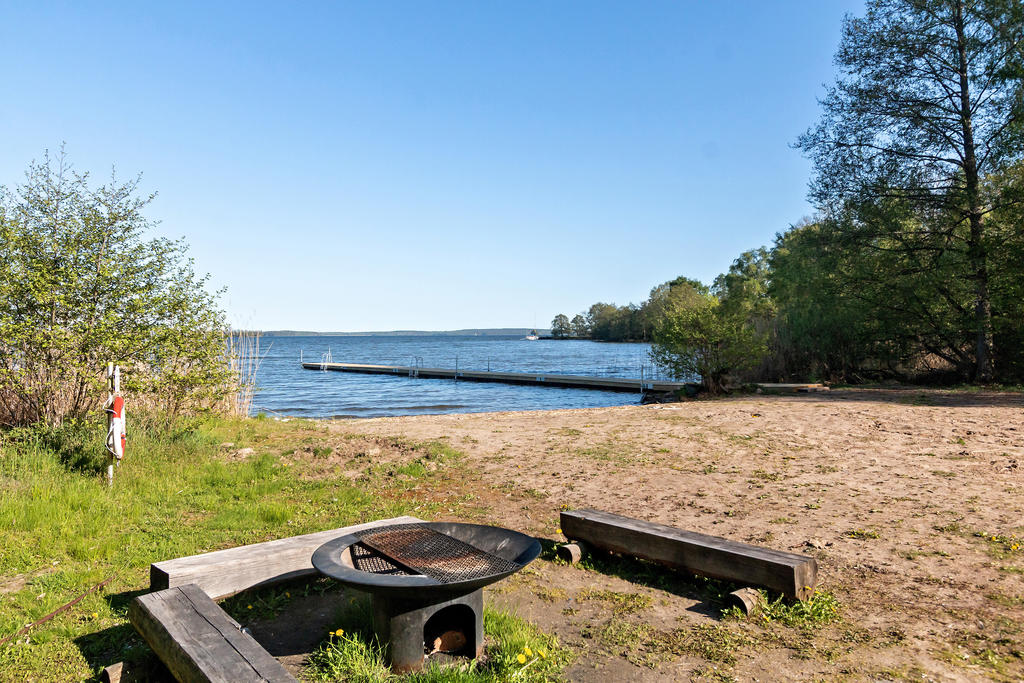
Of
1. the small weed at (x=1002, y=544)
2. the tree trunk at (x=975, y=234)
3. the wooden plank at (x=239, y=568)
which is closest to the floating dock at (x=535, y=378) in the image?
the tree trunk at (x=975, y=234)

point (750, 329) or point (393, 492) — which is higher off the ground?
point (750, 329)

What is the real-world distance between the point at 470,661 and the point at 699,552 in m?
1.84

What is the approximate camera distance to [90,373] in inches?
323

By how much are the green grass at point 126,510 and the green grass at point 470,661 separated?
1.15 metres

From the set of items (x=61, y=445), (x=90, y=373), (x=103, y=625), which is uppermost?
(x=90, y=373)

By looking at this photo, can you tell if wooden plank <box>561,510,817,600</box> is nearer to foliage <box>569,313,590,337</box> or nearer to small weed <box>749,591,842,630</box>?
small weed <box>749,591,842,630</box>

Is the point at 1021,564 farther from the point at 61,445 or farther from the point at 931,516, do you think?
the point at 61,445

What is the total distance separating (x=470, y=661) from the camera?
11.0 ft

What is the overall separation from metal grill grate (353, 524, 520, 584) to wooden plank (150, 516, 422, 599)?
2.72ft

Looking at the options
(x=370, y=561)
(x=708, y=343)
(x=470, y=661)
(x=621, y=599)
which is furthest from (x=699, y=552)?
(x=708, y=343)

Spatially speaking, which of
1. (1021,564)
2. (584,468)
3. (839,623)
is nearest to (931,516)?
(1021,564)

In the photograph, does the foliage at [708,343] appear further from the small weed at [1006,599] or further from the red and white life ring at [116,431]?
the red and white life ring at [116,431]

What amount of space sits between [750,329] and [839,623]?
15277mm

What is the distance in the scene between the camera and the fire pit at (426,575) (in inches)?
117
